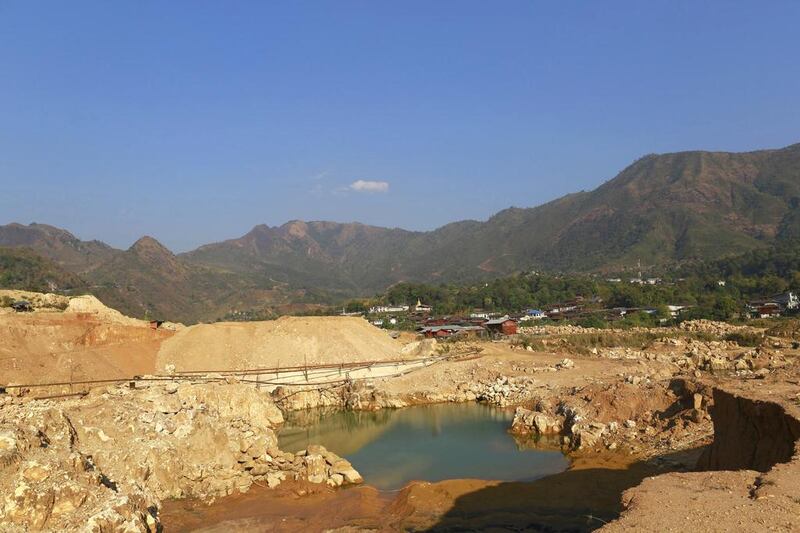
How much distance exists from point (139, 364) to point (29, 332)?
200 inches

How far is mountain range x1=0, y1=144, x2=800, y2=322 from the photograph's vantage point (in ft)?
328

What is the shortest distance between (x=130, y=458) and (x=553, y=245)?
148 m

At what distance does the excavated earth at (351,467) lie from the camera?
8.97 m

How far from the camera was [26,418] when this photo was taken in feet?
38.2

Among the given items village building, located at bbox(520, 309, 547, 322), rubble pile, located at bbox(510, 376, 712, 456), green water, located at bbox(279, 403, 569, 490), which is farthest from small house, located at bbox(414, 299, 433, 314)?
rubble pile, located at bbox(510, 376, 712, 456)

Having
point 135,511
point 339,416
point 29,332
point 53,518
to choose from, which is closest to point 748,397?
point 135,511

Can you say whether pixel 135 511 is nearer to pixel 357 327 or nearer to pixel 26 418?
pixel 26 418

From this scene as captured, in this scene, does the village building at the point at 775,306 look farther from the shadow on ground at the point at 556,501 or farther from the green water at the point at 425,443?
the shadow on ground at the point at 556,501

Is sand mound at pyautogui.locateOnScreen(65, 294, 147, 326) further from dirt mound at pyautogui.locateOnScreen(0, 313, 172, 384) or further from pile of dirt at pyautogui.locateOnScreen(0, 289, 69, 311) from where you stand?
pile of dirt at pyautogui.locateOnScreen(0, 289, 69, 311)

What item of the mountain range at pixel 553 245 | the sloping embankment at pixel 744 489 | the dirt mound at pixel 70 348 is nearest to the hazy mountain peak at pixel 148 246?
the mountain range at pixel 553 245

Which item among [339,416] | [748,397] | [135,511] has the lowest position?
[339,416]

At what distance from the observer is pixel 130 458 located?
15.1 metres

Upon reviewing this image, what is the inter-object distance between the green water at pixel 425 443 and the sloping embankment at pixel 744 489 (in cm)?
661

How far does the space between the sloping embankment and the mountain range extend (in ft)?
216
